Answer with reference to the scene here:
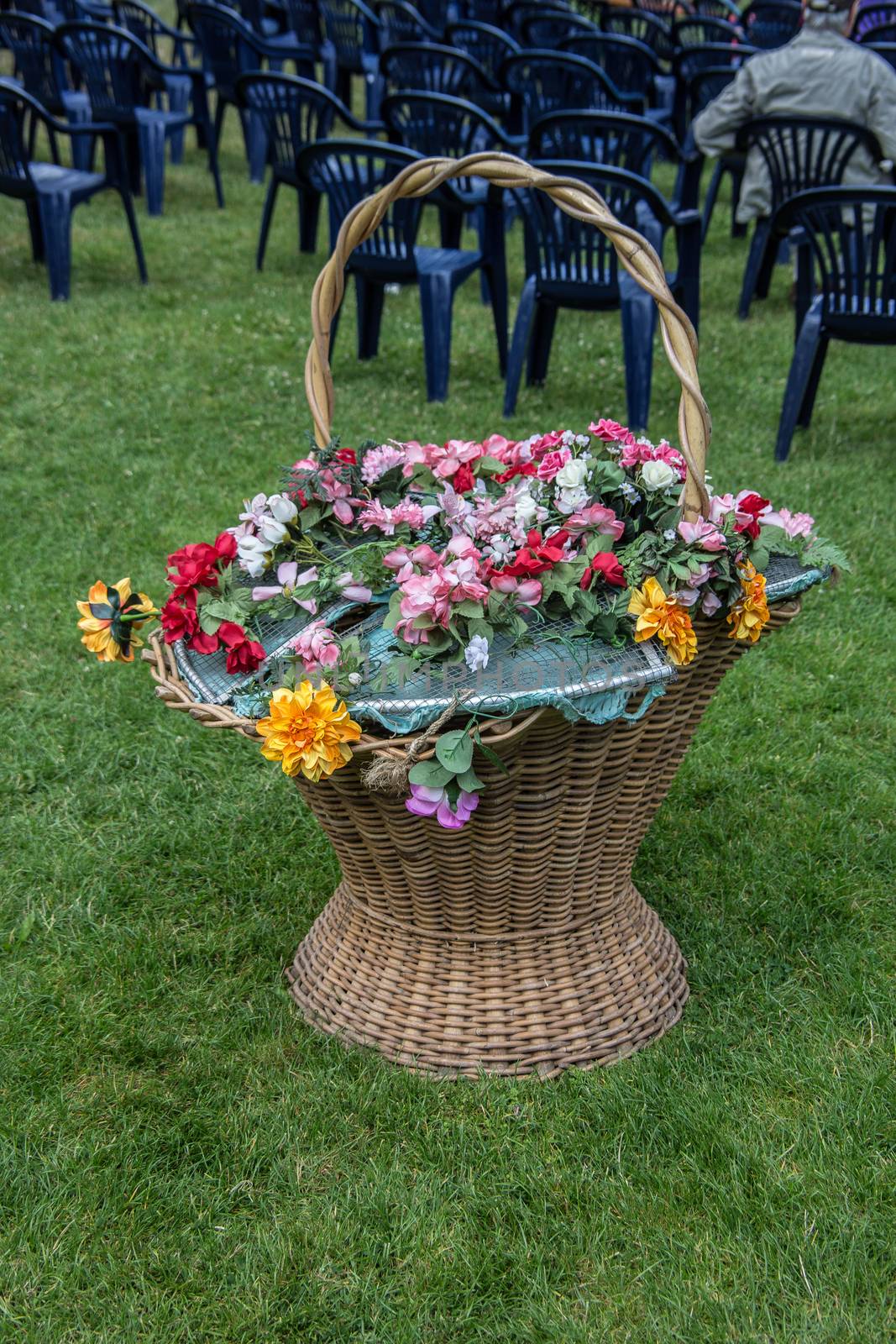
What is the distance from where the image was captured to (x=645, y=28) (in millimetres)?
10883

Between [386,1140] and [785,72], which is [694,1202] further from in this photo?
[785,72]

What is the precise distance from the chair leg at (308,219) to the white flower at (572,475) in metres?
5.99

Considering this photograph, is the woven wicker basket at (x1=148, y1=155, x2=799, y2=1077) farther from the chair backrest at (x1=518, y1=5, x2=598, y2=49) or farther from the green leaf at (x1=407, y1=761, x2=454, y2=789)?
the chair backrest at (x1=518, y1=5, x2=598, y2=49)

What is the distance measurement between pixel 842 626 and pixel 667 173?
301 inches

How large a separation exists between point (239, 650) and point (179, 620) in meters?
0.13

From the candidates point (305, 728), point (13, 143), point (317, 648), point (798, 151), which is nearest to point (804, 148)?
point (798, 151)

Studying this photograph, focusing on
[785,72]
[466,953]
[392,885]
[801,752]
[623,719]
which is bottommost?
[801,752]

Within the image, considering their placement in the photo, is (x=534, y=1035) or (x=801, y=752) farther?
(x=801, y=752)

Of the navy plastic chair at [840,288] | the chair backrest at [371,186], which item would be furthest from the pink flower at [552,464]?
the chair backrest at [371,186]

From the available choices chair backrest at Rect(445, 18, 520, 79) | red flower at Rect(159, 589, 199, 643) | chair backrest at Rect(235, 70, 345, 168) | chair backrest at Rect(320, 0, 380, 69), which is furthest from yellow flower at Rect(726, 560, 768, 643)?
chair backrest at Rect(320, 0, 380, 69)

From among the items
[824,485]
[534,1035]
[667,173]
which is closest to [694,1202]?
[534,1035]

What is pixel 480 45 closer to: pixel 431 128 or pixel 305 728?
pixel 431 128

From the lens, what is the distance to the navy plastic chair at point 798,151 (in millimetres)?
5680

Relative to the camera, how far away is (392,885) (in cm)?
214
